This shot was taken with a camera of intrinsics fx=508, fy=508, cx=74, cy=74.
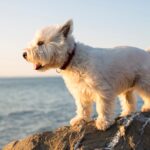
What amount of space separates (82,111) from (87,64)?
3.71 ft

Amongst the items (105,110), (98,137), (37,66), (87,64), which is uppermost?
(87,64)

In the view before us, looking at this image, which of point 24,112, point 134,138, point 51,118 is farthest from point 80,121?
point 24,112

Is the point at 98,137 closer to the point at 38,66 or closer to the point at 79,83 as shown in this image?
the point at 79,83

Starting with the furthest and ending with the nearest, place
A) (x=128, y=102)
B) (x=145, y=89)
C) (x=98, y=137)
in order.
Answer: (x=128, y=102)
(x=145, y=89)
(x=98, y=137)

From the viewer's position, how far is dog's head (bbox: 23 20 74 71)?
8266 mm

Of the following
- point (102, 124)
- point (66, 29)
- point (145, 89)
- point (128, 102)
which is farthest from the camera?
point (128, 102)

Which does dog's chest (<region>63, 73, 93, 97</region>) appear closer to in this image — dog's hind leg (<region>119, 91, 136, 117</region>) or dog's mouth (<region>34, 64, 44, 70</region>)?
dog's mouth (<region>34, 64, 44, 70</region>)

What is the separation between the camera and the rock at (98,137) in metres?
7.88

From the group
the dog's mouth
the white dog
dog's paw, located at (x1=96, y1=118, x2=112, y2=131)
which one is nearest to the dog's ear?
the white dog

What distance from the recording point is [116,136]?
8.01 metres

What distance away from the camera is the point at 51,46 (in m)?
8.28

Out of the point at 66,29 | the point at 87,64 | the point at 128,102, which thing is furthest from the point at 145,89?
the point at 66,29

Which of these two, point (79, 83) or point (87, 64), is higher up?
point (87, 64)

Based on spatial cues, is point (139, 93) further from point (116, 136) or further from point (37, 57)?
point (37, 57)
